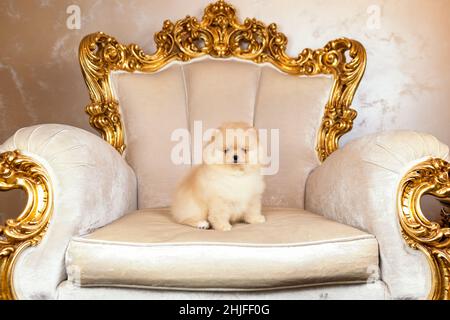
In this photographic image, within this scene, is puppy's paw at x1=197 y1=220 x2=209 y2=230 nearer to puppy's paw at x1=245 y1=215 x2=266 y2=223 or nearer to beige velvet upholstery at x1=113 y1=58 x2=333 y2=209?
puppy's paw at x1=245 y1=215 x2=266 y2=223

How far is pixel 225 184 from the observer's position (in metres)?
1.56

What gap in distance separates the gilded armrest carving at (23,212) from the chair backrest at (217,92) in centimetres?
68

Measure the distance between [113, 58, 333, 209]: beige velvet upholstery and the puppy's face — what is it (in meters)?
0.41

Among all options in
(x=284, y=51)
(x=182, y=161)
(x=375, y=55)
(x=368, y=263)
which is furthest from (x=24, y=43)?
(x=368, y=263)

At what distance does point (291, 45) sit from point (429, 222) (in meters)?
1.39

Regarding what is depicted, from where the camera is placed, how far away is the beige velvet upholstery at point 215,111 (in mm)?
1958

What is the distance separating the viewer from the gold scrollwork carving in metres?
2.09

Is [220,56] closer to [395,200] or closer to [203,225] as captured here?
[203,225]

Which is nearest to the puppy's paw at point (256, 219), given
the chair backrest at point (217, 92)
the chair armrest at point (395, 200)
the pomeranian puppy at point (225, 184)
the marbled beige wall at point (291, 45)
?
the pomeranian puppy at point (225, 184)

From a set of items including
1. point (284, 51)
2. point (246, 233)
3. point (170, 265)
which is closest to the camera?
point (170, 265)

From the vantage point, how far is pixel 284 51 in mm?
2234

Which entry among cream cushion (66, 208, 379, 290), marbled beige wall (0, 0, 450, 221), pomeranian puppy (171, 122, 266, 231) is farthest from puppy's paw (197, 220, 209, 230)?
marbled beige wall (0, 0, 450, 221)
